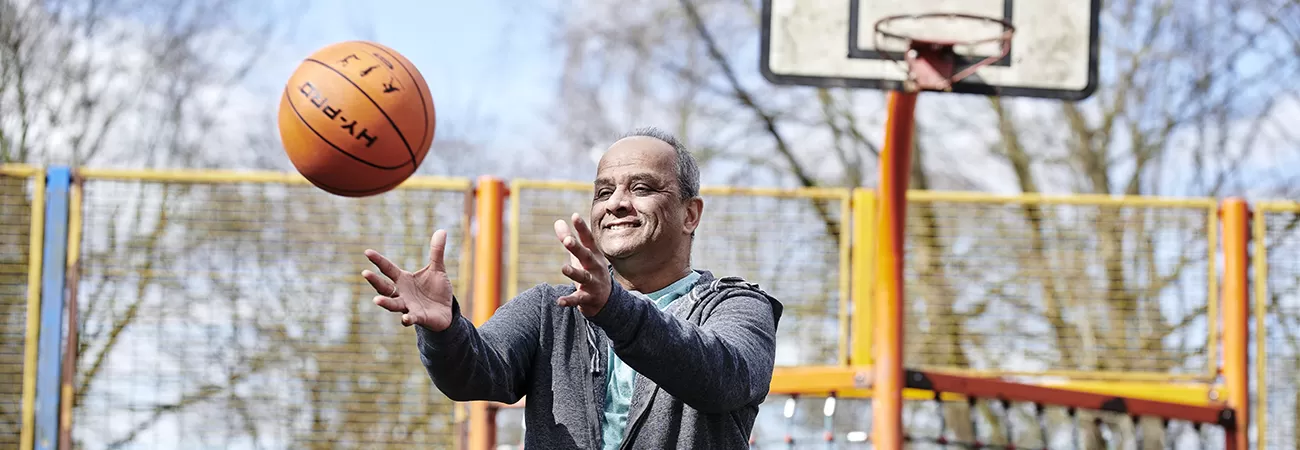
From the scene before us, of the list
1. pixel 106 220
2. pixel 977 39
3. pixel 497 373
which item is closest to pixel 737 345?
pixel 497 373

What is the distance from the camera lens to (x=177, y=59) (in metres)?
16.1

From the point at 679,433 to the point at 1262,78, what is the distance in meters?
14.9

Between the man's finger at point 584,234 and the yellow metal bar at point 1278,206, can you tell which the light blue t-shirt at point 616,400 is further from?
the yellow metal bar at point 1278,206

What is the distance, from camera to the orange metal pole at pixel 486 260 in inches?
252

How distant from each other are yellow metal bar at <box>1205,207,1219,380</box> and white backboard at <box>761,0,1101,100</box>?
63.3 inches

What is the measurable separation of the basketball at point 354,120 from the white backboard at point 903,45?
8.29 feet

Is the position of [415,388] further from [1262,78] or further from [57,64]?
[1262,78]

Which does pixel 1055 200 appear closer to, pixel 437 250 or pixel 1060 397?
pixel 1060 397

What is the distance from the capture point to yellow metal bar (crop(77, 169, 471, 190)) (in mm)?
6891

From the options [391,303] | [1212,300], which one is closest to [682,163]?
[391,303]

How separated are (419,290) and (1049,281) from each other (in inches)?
240

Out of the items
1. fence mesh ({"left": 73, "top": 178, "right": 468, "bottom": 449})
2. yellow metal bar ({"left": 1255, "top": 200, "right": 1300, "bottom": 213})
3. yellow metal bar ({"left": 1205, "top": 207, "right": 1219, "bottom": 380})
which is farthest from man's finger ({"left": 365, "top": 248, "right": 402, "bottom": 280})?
yellow metal bar ({"left": 1255, "top": 200, "right": 1300, "bottom": 213})

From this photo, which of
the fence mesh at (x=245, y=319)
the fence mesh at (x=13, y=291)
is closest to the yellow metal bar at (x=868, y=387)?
the fence mesh at (x=245, y=319)

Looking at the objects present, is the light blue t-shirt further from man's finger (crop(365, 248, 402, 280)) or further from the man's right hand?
man's finger (crop(365, 248, 402, 280))
